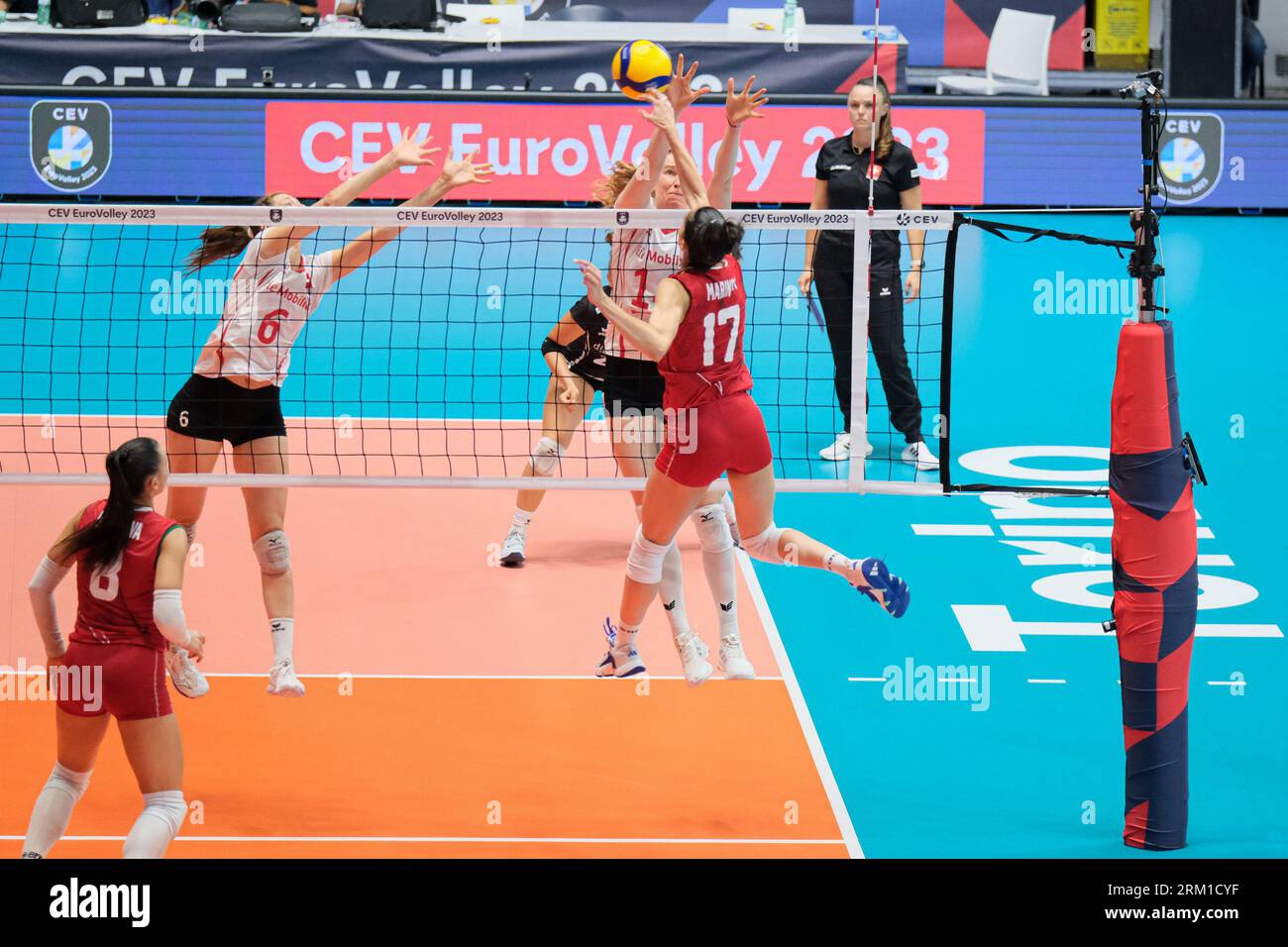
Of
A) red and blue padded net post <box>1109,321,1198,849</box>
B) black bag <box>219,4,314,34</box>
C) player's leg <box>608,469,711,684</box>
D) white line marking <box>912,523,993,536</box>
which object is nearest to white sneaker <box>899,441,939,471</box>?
white line marking <box>912,523,993,536</box>

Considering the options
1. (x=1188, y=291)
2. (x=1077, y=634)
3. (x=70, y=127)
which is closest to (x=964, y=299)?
(x=1188, y=291)

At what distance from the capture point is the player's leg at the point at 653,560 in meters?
7.15

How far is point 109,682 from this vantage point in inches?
237

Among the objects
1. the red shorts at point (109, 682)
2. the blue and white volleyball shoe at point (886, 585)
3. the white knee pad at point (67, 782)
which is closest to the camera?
the red shorts at point (109, 682)

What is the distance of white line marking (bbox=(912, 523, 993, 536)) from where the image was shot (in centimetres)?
1081

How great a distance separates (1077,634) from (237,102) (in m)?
11.9

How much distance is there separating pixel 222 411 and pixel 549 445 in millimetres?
2656

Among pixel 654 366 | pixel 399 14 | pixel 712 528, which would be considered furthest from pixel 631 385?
pixel 399 14

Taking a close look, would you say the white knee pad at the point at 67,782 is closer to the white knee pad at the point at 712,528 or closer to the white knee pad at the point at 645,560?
the white knee pad at the point at 645,560

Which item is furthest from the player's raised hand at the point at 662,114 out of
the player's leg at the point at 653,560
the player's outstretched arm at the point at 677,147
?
the player's leg at the point at 653,560

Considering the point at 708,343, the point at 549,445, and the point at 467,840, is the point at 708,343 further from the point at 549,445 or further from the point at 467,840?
the point at 549,445

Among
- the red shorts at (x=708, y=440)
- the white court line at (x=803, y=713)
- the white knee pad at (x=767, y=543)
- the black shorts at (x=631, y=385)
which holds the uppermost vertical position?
the black shorts at (x=631, y=385)

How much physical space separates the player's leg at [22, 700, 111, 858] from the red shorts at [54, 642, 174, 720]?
45 millimetres

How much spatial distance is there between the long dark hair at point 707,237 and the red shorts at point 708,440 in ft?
1.92
